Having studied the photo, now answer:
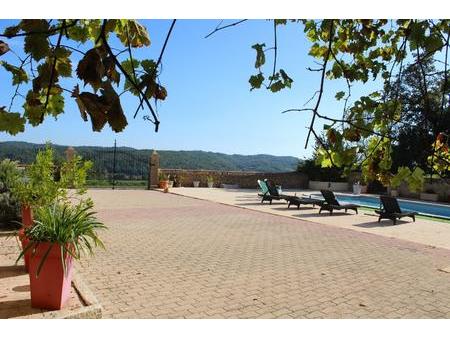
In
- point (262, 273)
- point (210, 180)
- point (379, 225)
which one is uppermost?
point (210, 180)

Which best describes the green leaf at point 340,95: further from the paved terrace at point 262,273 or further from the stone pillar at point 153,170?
the stone pillar at point 153,170

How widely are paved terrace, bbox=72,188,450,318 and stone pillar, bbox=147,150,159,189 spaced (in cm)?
1444

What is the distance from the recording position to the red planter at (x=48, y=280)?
4.32 m

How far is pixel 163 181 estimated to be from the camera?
83.1 ft

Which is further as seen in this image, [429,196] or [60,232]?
[429,196]

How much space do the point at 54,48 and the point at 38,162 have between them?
5000mm

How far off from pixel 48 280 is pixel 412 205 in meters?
20.6

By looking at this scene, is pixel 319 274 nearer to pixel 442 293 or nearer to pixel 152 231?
pixel 442 293

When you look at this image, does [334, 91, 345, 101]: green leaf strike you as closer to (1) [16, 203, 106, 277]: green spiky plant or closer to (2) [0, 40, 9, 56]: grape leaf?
(2) [0, 40, 9, 56]: grape leaf

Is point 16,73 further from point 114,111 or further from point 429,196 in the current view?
point 429,196

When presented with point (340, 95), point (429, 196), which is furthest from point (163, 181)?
point (340, 95)

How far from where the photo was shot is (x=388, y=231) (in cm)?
1173

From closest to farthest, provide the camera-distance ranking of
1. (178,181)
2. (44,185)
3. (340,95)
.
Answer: (340,95)
(44,185)
(178,181)

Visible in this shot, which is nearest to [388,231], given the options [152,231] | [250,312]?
[152,231]
